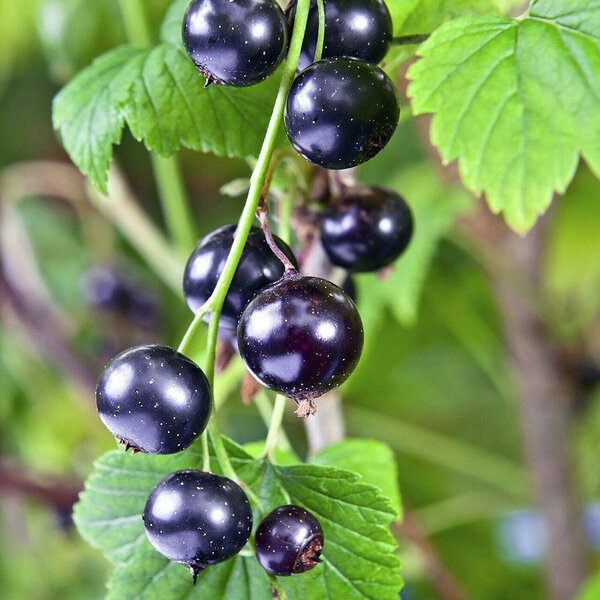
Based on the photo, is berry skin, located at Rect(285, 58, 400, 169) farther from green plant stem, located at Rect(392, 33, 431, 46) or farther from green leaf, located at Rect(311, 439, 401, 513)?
green leaf, located at Rect(311, 439, 401, 513)

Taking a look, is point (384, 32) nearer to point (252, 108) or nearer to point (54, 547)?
point (252, 108)

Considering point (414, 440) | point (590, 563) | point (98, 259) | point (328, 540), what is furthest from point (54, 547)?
point (328, 540)

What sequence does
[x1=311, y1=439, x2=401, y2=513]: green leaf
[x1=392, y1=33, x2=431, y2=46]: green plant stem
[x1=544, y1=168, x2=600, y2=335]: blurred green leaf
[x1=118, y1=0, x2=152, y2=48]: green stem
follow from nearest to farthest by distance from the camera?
[x1=392, y1=33, x2=431, y2=46]: green plant stem < [x1=311, y1=439, x2=401, y2=513]: green leaf < [x1=118, y1=0, x2=152, y2=48]: green stem < [x1=544, y1=168, x2=600, y2=335]: blurred green leaf

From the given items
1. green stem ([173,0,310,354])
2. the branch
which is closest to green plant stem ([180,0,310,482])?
green stem ([173,0,310,354])

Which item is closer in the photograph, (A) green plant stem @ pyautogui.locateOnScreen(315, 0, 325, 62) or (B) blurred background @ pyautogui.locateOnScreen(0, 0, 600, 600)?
(A) green plant stem @ pyautogui.locateOnScreen(315, 0, 325, 62)

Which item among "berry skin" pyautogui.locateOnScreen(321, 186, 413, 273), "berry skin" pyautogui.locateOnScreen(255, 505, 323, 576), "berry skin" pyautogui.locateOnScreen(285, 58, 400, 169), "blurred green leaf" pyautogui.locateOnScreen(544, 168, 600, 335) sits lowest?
"blurred green leaf" pyautogui.locateOnScreen(544, 168, 600, 335)

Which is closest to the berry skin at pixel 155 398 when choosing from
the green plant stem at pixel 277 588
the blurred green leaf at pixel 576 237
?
the green plant stem at pixel 277 588

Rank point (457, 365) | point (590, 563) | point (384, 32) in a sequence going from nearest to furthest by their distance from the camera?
point (384, 32) < point (590, 563) < point (457, 365)
